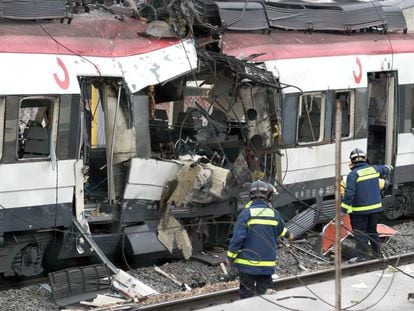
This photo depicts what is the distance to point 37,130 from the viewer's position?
10852mm

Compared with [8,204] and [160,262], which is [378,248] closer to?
[160,262]

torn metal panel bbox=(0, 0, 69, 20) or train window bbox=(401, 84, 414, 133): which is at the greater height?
torn metal panel bbox=(0, 0, 69, 20)

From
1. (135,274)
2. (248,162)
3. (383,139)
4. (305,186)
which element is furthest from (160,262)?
(383,139)

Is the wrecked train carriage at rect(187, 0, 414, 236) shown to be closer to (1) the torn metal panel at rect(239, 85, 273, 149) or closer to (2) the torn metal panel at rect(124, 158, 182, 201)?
(1) the torn metal panel at rect(239, 85, 273, 149)

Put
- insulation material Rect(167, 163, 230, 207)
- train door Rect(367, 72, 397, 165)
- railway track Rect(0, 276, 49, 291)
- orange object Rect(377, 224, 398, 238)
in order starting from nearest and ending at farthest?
railway track Rect(0, 276, 49, 291), insulation material Rect(167, 163, 230, 207), orange object Rect(377, 224, 398, 238), train door Rect(367, 72, 397, 165)

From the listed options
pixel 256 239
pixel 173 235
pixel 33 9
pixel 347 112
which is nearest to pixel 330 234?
pixel 173 235

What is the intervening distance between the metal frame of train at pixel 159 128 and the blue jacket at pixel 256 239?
2.95 metres

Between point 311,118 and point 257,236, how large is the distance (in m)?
5.51

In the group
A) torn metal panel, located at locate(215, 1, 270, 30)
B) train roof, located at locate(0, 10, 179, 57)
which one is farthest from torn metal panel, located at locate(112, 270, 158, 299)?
torn metal panel, located at locate(215, 1, 270, 30)

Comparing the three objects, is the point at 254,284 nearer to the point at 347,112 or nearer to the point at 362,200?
the point at 362,200

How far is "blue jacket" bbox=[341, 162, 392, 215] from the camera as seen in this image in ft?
39.1

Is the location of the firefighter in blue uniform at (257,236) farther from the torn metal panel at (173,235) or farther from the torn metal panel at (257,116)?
the torn metal panel at (257,116)

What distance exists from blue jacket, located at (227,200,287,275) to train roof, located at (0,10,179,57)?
3.54m

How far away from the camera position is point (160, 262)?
1233 centimetres
